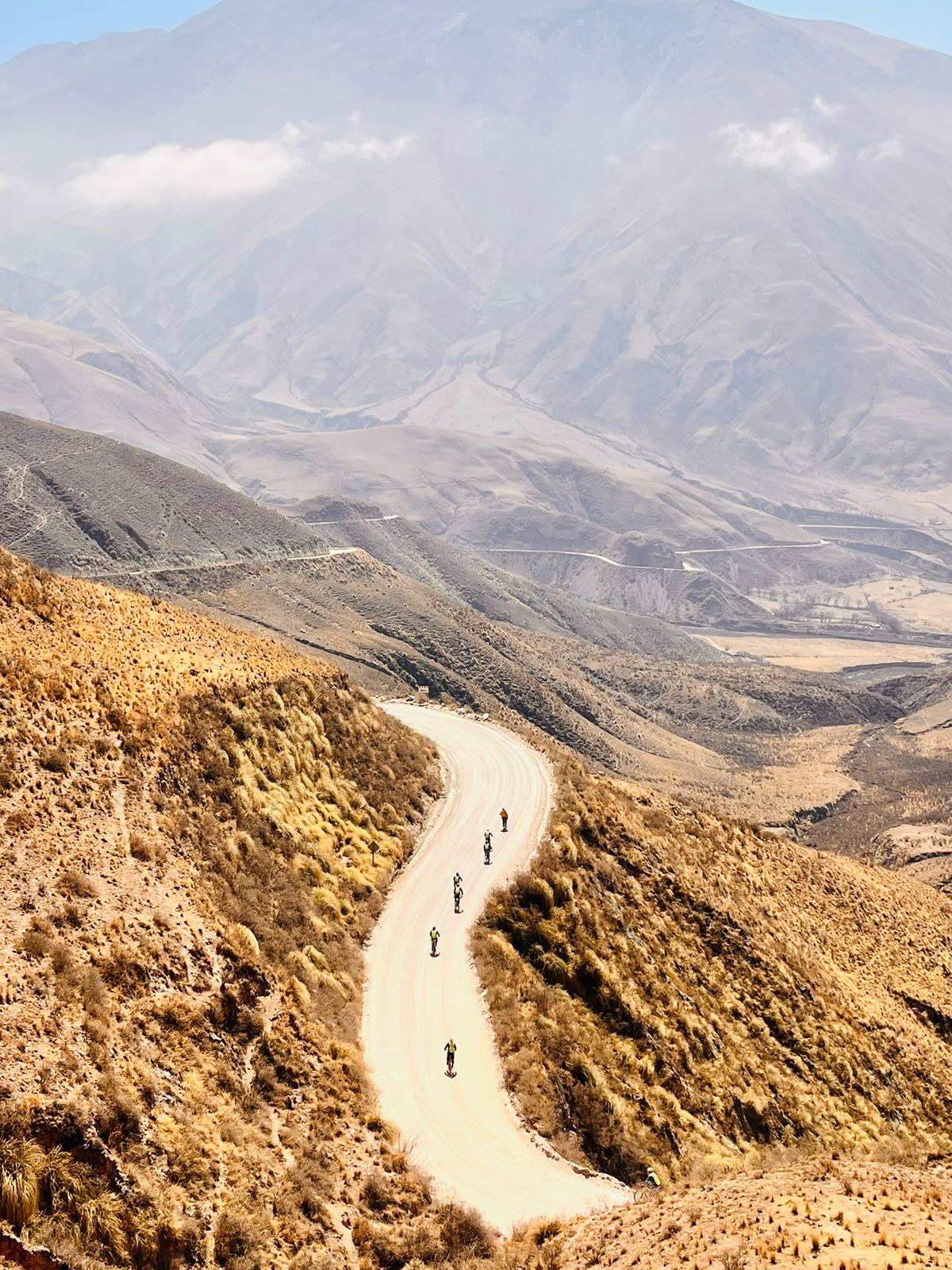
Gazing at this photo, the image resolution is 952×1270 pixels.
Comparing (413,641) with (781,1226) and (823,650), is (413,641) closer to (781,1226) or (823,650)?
(781,1226)

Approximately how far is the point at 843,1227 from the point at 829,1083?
14.1 meters

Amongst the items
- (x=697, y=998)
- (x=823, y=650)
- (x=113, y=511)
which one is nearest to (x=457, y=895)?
(x=697, y=998)

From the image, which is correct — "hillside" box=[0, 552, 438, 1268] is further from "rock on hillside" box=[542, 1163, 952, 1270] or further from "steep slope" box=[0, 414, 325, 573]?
"steep slope" box=[0, 414, 325, 573]

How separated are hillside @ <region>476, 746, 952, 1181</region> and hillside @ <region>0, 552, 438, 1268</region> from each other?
182 inches

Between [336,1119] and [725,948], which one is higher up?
[336,1119]

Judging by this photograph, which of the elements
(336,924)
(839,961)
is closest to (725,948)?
(839,961)

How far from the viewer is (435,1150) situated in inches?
796

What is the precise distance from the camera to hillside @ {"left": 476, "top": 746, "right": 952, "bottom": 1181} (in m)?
23.9

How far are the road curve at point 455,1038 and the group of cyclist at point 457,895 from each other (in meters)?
0.17

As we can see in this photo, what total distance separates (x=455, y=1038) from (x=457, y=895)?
17.1ft

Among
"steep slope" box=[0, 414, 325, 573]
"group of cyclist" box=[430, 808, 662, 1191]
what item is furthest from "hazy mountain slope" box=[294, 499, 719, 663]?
"group of cyclist" box=[430, 808, 662, 1191]

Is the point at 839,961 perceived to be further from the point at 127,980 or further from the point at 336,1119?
the point at 127,980

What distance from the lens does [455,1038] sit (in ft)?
78.3

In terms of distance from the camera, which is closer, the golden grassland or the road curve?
the road curve
